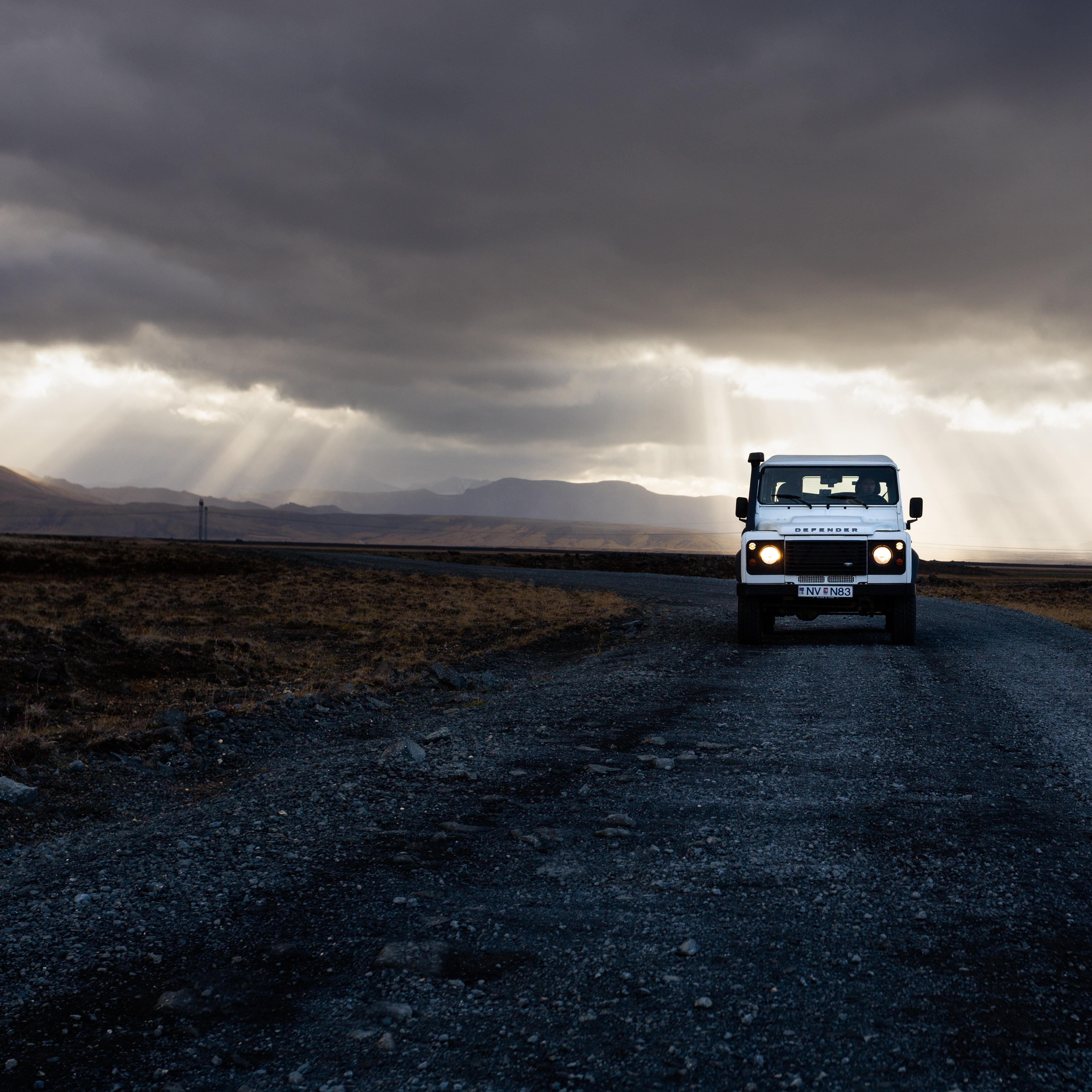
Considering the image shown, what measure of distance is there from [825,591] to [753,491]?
2.51 m

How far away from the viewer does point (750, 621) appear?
596 inches

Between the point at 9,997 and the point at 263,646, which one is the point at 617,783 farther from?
the point at 263,646

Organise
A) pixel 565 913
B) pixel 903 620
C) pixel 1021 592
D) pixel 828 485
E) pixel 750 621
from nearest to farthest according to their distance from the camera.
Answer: pixel 565 913 < pixel 903 620 < pixel 750 621 < pixel 828 485 < pixel 1021 592

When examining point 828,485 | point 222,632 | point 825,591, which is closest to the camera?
point 825,591

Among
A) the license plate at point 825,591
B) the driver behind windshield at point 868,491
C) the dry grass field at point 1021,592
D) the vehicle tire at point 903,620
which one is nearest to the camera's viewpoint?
the license plate at point 825,591

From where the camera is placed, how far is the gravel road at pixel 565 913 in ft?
10.1

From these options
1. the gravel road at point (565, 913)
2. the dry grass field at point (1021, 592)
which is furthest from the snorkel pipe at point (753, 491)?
the dry grass field at point (1021, 592)

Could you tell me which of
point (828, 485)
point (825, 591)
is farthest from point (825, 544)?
point (828, 485)

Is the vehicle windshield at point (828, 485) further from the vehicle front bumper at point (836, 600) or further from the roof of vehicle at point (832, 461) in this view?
the vehicle front bumper at point (836, 600)

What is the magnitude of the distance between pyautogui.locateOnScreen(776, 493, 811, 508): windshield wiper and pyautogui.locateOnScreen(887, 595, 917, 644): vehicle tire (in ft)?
7.73

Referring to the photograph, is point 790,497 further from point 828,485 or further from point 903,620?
point 903,620

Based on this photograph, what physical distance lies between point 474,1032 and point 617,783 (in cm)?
354

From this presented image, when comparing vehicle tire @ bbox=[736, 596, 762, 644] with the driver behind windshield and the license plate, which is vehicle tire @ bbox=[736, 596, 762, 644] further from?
the driver behind windshield

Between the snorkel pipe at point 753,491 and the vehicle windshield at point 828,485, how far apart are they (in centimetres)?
9
